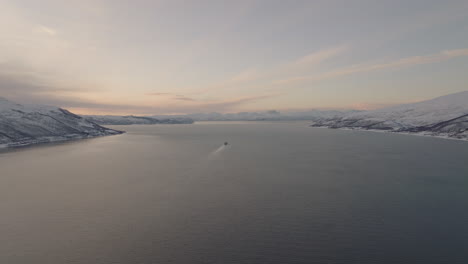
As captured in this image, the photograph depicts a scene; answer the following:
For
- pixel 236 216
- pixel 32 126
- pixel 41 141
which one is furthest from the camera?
pixel 32 126

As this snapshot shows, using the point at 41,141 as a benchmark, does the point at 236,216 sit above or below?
below

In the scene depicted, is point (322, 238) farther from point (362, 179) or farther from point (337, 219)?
point (362, 179)

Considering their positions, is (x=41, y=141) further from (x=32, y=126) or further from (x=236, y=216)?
(x=236, y=216)

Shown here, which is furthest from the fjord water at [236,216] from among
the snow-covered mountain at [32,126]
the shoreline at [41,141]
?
the snow-covered mountain at [32,126]

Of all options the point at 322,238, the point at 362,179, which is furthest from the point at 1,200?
the point at 362,179

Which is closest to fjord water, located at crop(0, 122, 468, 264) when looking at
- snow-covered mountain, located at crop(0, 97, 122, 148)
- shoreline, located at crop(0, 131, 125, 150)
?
shoreline, located at crop(0, 131, 125, 150)

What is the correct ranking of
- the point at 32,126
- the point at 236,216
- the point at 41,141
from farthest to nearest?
the point at 32,126 < the point at 41,141 < the point at 236,216

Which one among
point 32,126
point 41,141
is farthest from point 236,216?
point 32,126

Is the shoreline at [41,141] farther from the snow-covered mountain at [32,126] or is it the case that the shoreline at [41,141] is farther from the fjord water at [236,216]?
the fjord water at [236,216]
